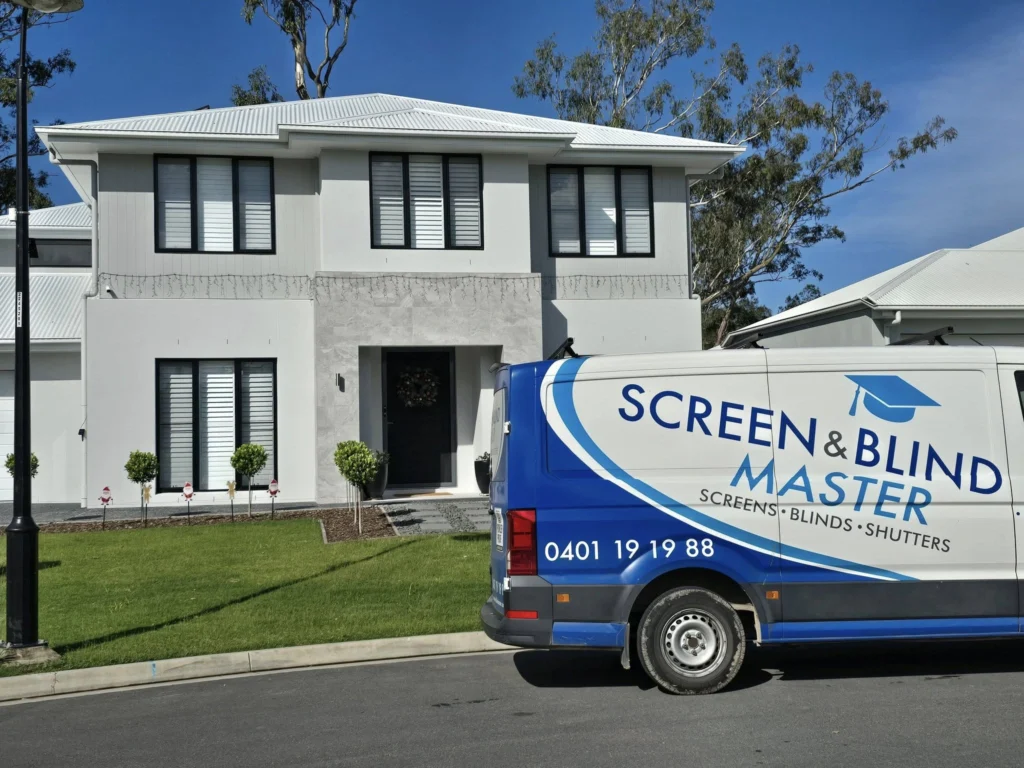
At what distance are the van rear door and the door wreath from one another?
11797 mm

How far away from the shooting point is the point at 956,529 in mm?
7047

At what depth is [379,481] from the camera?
1802 centimetres

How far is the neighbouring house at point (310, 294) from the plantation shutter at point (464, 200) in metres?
0.04

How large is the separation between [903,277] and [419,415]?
33.1ft

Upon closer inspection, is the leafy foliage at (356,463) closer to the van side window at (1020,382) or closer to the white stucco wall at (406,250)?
the white stucco wall at (406,250)

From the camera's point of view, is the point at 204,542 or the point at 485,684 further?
the point at 204,542

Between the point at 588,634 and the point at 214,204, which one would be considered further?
the point at 214,204

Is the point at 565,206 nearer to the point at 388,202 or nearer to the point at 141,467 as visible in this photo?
the point at 388,202

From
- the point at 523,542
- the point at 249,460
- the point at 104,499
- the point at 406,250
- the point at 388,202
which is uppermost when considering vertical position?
the point at 388,202

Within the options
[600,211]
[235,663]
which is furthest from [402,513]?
[235,663]

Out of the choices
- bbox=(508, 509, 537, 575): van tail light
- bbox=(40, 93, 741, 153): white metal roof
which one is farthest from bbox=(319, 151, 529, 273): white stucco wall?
bbox=(508, 509, 537, 575): van tail light

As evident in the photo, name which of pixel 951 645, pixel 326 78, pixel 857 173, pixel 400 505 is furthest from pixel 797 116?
pixel 951 645

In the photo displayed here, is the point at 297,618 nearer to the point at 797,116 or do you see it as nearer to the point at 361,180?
the point at 361,180

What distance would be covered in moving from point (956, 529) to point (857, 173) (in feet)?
98.4
